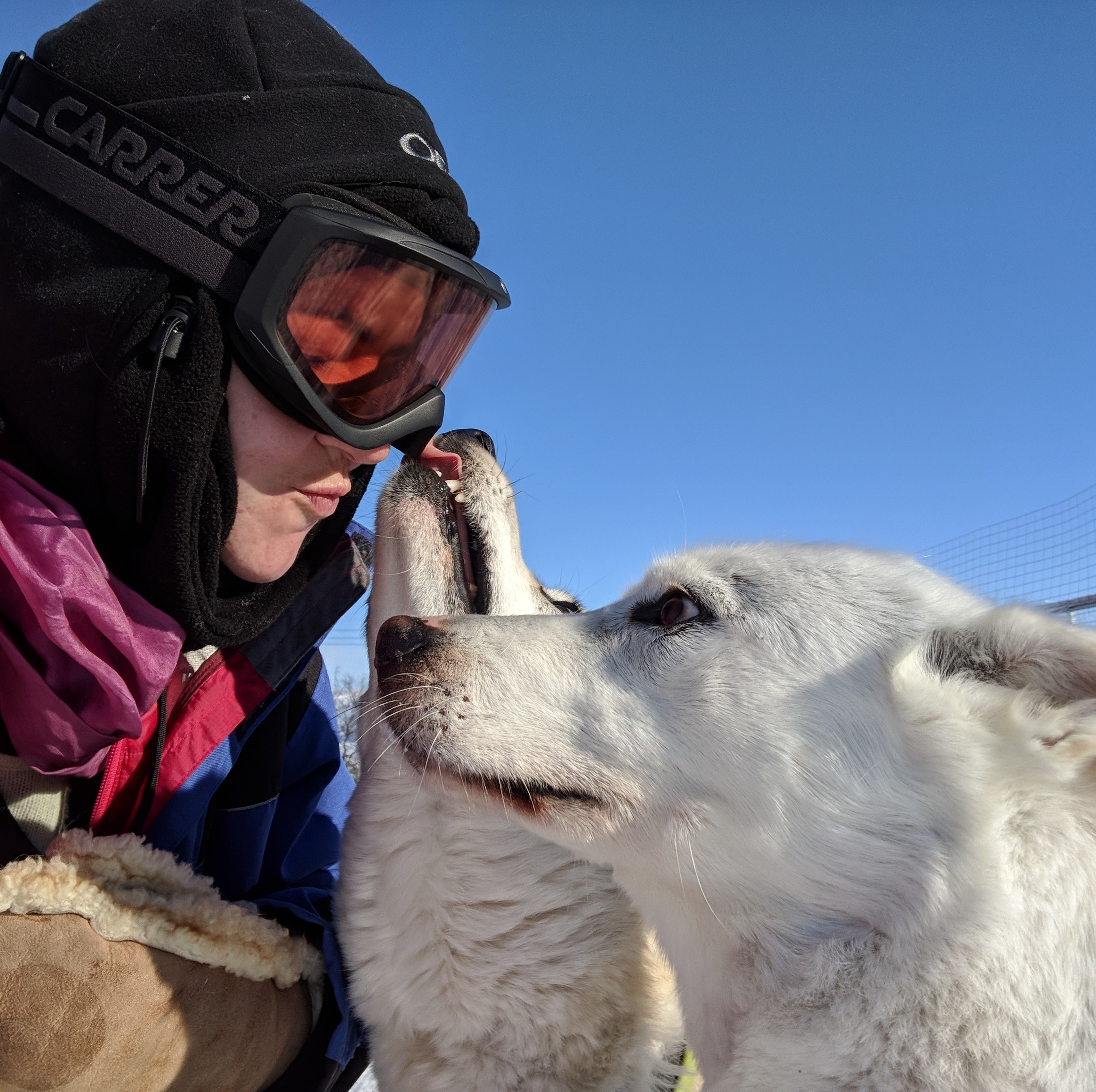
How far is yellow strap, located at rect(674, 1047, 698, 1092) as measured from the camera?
197cm

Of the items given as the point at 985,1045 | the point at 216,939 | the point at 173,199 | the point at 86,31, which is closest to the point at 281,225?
the point at 173,199

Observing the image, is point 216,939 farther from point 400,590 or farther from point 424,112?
point 424,112

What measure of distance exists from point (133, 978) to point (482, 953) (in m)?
0.72

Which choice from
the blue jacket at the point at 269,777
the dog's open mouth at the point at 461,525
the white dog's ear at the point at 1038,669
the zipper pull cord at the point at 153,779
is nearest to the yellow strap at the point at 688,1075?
the blue jacket at the point at 269,777

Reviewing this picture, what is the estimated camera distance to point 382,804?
6.87ft

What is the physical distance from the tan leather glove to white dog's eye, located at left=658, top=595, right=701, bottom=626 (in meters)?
1.16

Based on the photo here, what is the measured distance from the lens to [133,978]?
1595 millimetres

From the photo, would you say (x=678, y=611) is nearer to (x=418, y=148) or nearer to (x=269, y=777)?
(x=269, y=777)

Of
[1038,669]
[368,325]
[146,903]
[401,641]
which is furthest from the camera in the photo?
[368,325]

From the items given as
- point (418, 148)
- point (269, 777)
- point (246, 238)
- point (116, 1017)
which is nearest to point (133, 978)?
point (116, 1017)

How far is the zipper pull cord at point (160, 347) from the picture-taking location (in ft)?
5.96

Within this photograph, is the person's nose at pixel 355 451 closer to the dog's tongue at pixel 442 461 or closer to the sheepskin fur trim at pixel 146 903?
the dog's tongue at pixel 442 461

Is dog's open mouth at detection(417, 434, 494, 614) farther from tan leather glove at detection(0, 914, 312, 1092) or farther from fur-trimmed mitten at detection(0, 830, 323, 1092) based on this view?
tan leather glove at detection(0, 914, 312, 1092)

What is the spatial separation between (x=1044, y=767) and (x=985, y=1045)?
46 cm
